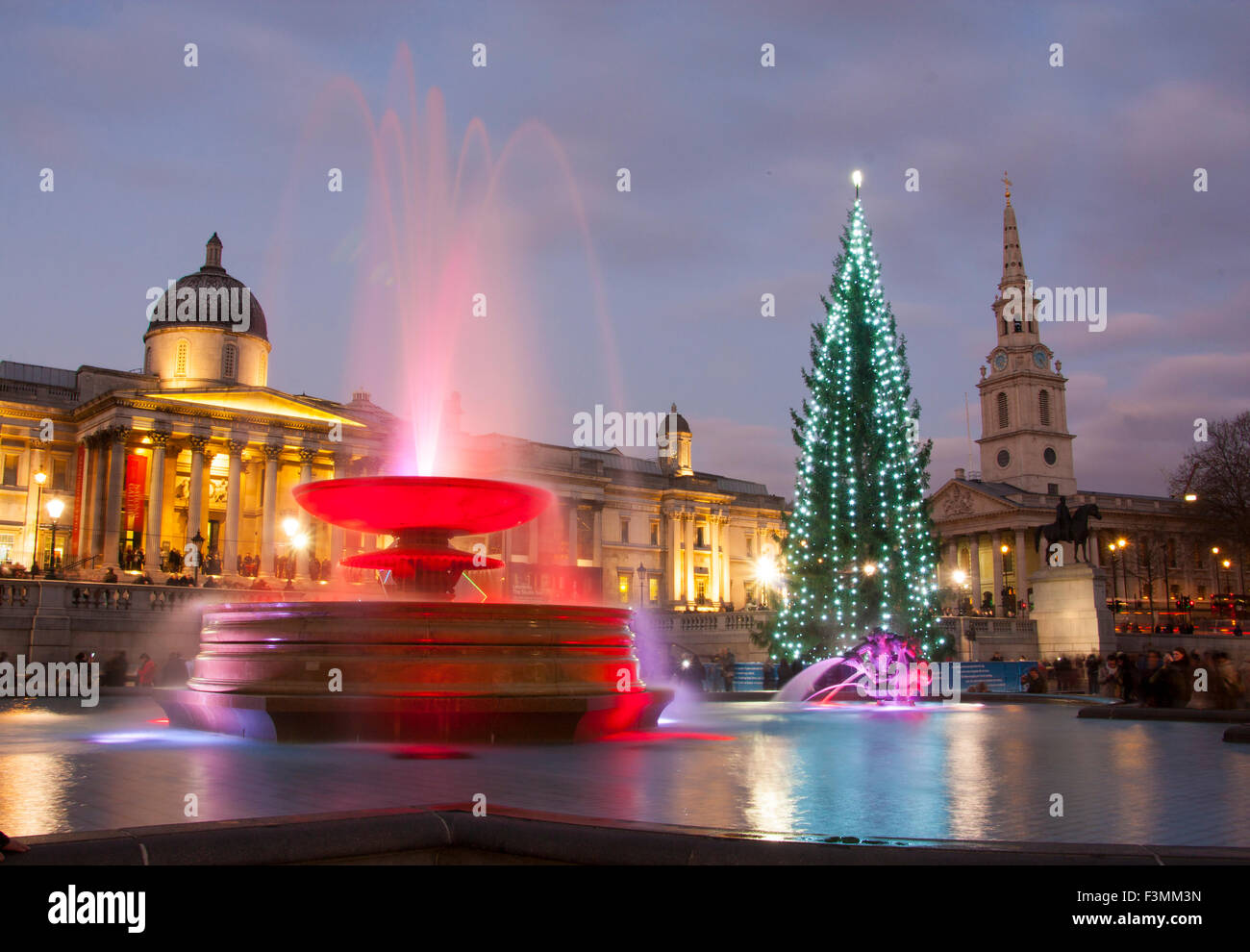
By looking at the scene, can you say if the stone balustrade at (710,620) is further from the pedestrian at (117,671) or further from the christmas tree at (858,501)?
the pedestrian at (117,671)

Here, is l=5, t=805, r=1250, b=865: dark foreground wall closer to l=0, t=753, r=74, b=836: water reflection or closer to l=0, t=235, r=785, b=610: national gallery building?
l=0, t=753, r=74, b=836: water reflection

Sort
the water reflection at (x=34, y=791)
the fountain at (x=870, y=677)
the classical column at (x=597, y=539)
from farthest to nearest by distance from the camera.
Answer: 1. the classical column at (x=597, y=539)
2. the fountain at (x=870, y=677)
3. the water reflection at (x=34, y=791)

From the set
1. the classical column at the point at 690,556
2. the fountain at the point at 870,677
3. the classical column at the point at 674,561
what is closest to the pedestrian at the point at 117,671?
the fountain at the point at 870,677

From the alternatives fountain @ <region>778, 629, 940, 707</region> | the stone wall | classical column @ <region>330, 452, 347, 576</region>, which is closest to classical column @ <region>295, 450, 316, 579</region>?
classical column @ <region>330, 452, 347, 576</region>

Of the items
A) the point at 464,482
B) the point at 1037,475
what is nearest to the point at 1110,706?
the point at 464,482

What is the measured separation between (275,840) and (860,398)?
77.9 feet

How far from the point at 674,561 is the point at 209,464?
32215 millimetres

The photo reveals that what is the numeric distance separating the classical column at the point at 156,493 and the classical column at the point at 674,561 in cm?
3395

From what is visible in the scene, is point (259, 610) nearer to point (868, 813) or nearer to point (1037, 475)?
point (868, 813)

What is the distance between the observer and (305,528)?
53.2 m

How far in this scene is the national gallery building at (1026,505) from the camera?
263 feet

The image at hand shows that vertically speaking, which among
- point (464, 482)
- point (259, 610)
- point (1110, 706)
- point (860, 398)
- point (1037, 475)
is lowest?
point (1110, 706)
